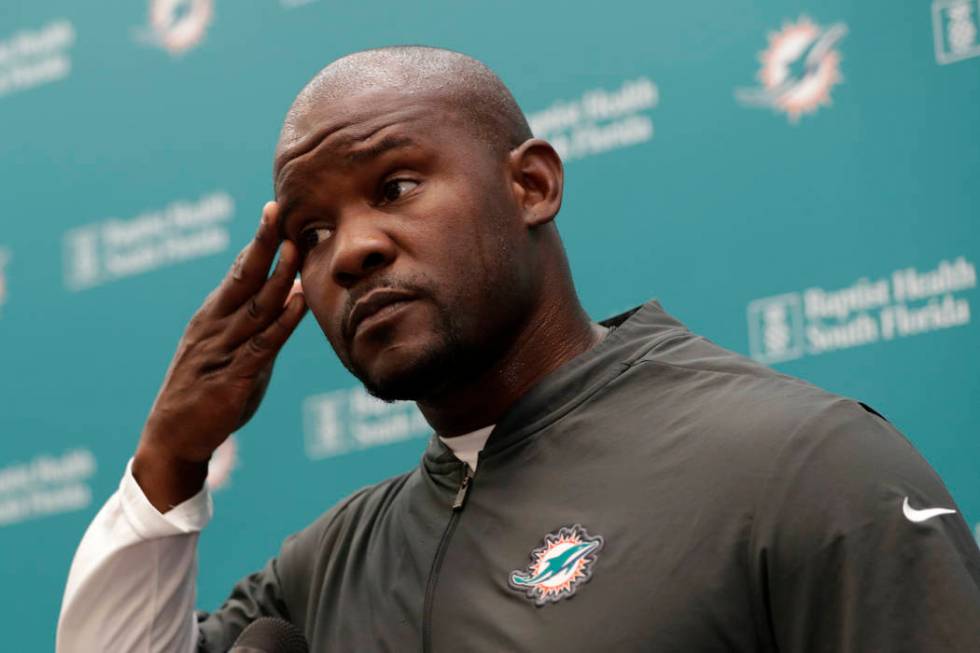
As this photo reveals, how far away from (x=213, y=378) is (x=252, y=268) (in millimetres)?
133

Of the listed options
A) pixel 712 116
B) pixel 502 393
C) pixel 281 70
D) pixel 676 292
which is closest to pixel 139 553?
pixel 502 393

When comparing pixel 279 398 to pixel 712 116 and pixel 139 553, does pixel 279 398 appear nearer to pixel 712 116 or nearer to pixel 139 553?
pixel 712 116

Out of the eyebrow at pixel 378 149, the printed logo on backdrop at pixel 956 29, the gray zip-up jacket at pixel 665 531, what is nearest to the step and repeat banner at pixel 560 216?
the printed logo on backdrop at pixel 956 29

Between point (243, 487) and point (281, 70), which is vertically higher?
point (281, 70)

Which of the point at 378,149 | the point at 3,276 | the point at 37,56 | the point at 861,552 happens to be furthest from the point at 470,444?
the point at 37,56

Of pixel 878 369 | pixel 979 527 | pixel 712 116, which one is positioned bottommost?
pixel 979 527

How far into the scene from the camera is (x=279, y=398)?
2877 mm

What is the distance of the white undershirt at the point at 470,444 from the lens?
160cm

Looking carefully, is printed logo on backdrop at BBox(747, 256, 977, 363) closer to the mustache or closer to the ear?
the ear

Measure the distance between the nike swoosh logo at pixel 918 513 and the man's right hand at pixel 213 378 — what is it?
2.40ft

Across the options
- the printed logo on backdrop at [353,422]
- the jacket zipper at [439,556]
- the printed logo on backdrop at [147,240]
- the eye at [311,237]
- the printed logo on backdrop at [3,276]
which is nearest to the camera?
the jacket zipper at [439,556]

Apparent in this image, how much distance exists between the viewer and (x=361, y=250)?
1483 mm

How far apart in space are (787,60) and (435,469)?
1107 mm

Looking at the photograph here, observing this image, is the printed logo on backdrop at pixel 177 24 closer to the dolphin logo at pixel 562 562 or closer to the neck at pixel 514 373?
the neck at pixel 514 373
